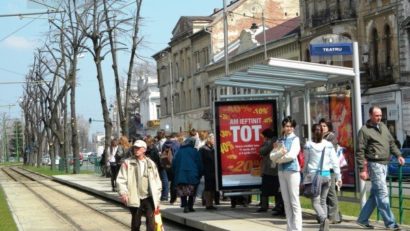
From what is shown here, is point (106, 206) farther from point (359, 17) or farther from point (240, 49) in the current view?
point (240, 49)

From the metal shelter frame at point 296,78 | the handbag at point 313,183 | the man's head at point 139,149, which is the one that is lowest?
the handbag at point 313,183

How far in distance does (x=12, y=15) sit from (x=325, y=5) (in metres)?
28.7

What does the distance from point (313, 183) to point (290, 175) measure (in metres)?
0.52

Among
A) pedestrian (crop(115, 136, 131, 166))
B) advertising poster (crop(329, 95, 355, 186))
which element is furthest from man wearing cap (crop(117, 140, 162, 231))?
pedestrian (crop(115, 136, 131, 166))

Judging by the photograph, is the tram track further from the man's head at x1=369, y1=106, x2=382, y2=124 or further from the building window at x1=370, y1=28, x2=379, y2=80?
the building window at x1=370, y1=28, x2=379, y2=80

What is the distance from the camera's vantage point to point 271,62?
44.1 ft

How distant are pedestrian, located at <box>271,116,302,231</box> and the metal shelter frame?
144cm

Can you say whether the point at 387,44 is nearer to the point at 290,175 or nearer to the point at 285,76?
the point at 285,76

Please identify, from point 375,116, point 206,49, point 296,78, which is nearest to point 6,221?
point 296,78

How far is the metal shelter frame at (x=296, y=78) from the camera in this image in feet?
45.9

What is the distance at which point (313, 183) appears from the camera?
42.2 ft

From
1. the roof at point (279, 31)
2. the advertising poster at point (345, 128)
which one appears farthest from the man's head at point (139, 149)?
the roof at point (279, 31)

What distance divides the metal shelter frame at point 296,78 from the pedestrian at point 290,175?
56.7 inches

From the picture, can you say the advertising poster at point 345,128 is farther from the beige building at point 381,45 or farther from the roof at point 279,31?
the roof at point 279,31
